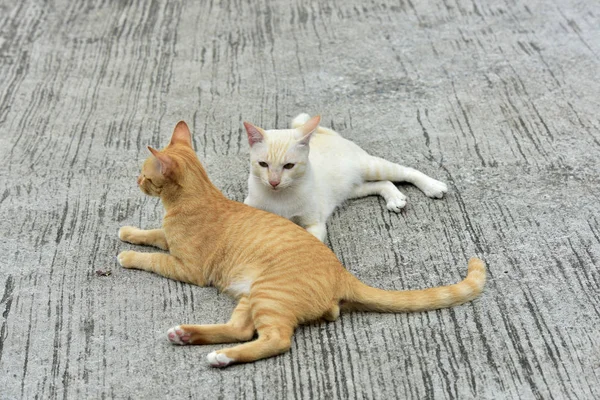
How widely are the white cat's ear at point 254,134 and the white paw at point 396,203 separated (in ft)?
1.96

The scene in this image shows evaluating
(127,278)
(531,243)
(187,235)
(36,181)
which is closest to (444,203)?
(531,243)

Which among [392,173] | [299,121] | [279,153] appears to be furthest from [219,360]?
[299,121]

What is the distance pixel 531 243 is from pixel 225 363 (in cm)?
120

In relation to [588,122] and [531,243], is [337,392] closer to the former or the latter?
[531,243]

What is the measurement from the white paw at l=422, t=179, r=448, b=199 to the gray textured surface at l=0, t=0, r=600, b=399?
50 millimetres

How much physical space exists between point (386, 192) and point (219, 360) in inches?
44.8

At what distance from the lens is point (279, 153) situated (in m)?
2.54

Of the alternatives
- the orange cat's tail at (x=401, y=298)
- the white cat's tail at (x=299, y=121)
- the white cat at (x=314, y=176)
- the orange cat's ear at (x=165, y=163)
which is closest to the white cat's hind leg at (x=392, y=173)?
the white cat at (x=314, y=176)

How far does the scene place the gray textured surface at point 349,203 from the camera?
A: 2.10m

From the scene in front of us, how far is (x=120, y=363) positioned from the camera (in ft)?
6.96

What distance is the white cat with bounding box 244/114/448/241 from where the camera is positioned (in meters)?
2.56

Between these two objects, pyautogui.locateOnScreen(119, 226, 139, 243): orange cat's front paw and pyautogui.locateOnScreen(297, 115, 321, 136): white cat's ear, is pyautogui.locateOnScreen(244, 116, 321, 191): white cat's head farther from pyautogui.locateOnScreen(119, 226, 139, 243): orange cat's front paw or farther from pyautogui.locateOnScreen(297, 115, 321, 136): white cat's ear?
pyautogui.locateOnScreen(119, 226, 139, 243): orange cat's front paw

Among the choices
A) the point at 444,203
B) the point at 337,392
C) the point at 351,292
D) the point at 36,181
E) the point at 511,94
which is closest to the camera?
the point at 337,392

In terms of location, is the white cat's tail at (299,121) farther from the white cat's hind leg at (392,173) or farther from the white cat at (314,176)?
the white cat's hind leg at (392,173)
